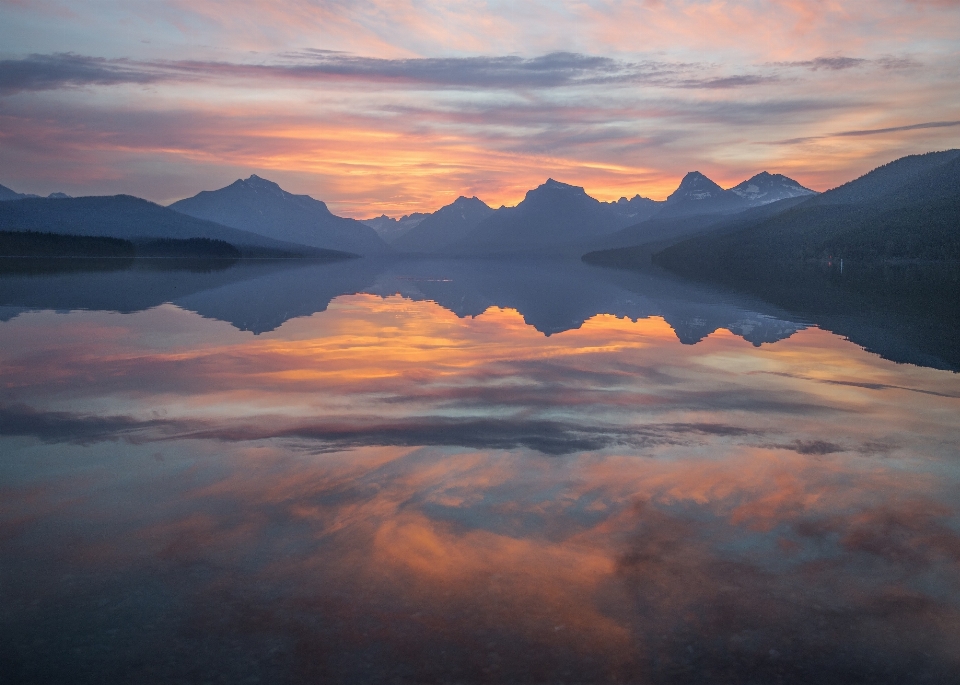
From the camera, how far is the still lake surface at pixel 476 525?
6961 millimetres

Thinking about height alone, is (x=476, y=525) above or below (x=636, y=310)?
above

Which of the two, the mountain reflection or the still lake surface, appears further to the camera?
the mountain reflection

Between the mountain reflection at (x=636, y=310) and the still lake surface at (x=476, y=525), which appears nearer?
the still lake surface at (x=476, y=525)

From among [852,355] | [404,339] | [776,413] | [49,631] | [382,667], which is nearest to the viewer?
[382,667]

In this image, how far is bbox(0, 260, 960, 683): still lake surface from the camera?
696 centimetres

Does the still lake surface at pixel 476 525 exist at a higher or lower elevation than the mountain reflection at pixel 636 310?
higher

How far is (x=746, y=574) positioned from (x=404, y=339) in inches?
904

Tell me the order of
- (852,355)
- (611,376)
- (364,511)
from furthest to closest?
(852,355), (611,376), (364,511)

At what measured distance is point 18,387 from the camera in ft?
62.4

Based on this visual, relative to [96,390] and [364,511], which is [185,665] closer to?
[364,511]

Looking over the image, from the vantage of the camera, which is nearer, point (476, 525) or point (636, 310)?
point (476, 525)

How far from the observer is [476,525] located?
9898 millimetres

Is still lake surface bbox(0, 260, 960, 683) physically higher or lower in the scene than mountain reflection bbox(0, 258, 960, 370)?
higher

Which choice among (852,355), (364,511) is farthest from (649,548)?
(852,355)
